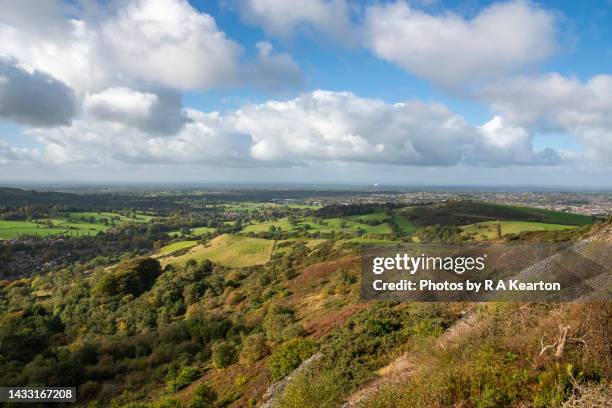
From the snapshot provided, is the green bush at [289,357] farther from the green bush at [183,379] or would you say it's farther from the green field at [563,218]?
the green field at [563,218]

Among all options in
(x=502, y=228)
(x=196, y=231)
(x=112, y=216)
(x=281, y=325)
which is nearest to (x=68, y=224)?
(x=112, y=216)

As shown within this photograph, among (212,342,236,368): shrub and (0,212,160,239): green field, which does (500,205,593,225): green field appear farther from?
(0,212,160,239): green field

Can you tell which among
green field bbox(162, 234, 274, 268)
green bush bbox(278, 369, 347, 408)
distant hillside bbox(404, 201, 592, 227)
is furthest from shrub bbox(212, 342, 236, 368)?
distant hillside bbox(404, 201, 592, 227)

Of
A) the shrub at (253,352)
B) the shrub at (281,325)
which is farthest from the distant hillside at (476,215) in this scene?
the shrub at (253,352)

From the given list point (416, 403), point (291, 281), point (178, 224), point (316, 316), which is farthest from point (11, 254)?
point (416, 403)

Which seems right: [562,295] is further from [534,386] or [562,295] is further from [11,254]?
[11,254]

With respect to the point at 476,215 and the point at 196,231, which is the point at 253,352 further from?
the point at 196,231
